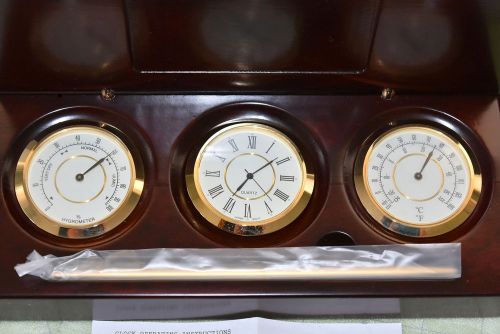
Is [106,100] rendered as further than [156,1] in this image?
Yes

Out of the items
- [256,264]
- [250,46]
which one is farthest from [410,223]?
[250,46]

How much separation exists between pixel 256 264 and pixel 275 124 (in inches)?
9.6

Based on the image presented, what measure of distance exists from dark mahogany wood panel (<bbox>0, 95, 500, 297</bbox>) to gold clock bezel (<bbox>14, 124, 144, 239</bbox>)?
0.6 inches

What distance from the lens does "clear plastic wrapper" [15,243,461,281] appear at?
93 cm

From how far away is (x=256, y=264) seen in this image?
94 centimetres

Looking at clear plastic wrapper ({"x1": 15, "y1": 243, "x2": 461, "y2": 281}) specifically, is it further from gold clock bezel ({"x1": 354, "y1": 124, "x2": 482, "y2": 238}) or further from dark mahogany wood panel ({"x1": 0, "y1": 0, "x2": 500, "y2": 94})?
dark mahogany wood panel ({"x1": 0, "y1": 0, "x2": 500, "y2": 94})

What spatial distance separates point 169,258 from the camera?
37.1 inches

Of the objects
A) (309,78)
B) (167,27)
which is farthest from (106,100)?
(309,78)

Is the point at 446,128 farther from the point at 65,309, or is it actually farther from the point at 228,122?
the point at 65,309

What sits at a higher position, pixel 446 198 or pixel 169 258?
pixel 446 198

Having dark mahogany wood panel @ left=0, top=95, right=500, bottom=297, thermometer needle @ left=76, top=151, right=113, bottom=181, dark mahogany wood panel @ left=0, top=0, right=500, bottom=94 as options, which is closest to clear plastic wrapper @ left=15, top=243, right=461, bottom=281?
dark mahogany wood panel @ left=0, top=95, right=500, bottom=297

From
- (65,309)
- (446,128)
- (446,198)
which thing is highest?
(446,128)

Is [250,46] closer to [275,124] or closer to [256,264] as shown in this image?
[275,124]

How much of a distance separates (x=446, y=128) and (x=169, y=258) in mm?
502
